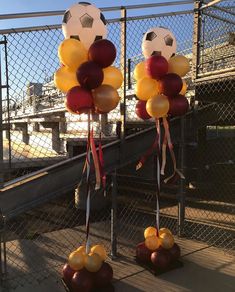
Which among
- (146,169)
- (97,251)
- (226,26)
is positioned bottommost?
A: (97,251)

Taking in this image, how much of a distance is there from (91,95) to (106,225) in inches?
131

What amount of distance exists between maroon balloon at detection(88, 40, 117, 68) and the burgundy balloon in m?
0.68

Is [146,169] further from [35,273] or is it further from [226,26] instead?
[35,273]

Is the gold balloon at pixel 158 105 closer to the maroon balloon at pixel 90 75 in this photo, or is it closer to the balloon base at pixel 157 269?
the maroon balloon at pixel 90 75

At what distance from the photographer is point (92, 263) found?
3.55 meters

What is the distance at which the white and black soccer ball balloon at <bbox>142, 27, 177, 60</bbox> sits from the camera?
12.6ft

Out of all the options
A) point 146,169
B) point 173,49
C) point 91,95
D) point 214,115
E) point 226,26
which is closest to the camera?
point 91,95

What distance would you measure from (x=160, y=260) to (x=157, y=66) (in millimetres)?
2283

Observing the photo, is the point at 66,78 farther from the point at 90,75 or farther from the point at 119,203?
the point at 119,203

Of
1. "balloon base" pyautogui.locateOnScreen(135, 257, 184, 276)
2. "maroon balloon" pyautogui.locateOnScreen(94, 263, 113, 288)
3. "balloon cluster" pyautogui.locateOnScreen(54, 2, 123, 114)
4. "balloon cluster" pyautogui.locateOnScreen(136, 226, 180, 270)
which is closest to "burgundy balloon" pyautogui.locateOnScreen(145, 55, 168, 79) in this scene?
"balloon cluster" pyautogui.locateOnScreen(54, 2, 123, 114)

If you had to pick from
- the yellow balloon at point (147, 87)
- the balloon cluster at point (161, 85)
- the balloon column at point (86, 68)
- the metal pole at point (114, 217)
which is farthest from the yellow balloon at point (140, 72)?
the metal pole at point (114, 217)

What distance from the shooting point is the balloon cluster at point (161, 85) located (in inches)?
146

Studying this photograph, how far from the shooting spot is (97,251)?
3.73 meters

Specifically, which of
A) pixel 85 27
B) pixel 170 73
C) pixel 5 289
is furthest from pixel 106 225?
pixel 85 27
